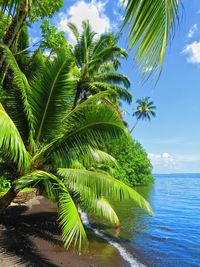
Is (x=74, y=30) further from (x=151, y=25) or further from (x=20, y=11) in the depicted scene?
(x=151, y=25)

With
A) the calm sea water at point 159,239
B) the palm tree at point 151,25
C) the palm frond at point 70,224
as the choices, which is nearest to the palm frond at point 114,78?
the calm sea water at point 159,239

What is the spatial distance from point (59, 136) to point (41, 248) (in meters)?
3.35

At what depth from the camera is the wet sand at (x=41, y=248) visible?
23.1 ft

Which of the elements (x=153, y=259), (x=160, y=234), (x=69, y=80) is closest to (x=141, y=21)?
(x=69, y=80)

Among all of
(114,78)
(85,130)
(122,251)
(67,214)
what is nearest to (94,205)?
(67,214)

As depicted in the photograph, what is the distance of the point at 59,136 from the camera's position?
8.70 metres

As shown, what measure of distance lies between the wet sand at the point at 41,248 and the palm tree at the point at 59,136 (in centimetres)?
58

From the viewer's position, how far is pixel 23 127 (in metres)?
8.89

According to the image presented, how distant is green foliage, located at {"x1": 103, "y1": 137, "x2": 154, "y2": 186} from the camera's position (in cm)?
4041

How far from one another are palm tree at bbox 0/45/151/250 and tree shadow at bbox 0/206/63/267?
958 millimetres

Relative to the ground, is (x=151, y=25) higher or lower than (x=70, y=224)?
higher

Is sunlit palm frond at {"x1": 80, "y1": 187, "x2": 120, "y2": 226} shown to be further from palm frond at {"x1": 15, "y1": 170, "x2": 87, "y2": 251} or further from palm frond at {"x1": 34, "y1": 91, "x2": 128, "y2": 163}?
palm frond at {"x1": 34, "y1": 91, "x2": 128, "y2": 163}

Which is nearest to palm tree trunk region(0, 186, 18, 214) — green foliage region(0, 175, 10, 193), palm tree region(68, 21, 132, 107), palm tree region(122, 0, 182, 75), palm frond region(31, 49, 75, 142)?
palm frond region(31, 49, 75, 142)

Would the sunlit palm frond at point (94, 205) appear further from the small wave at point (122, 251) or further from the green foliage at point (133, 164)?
the green foliage at point (133, 164)
